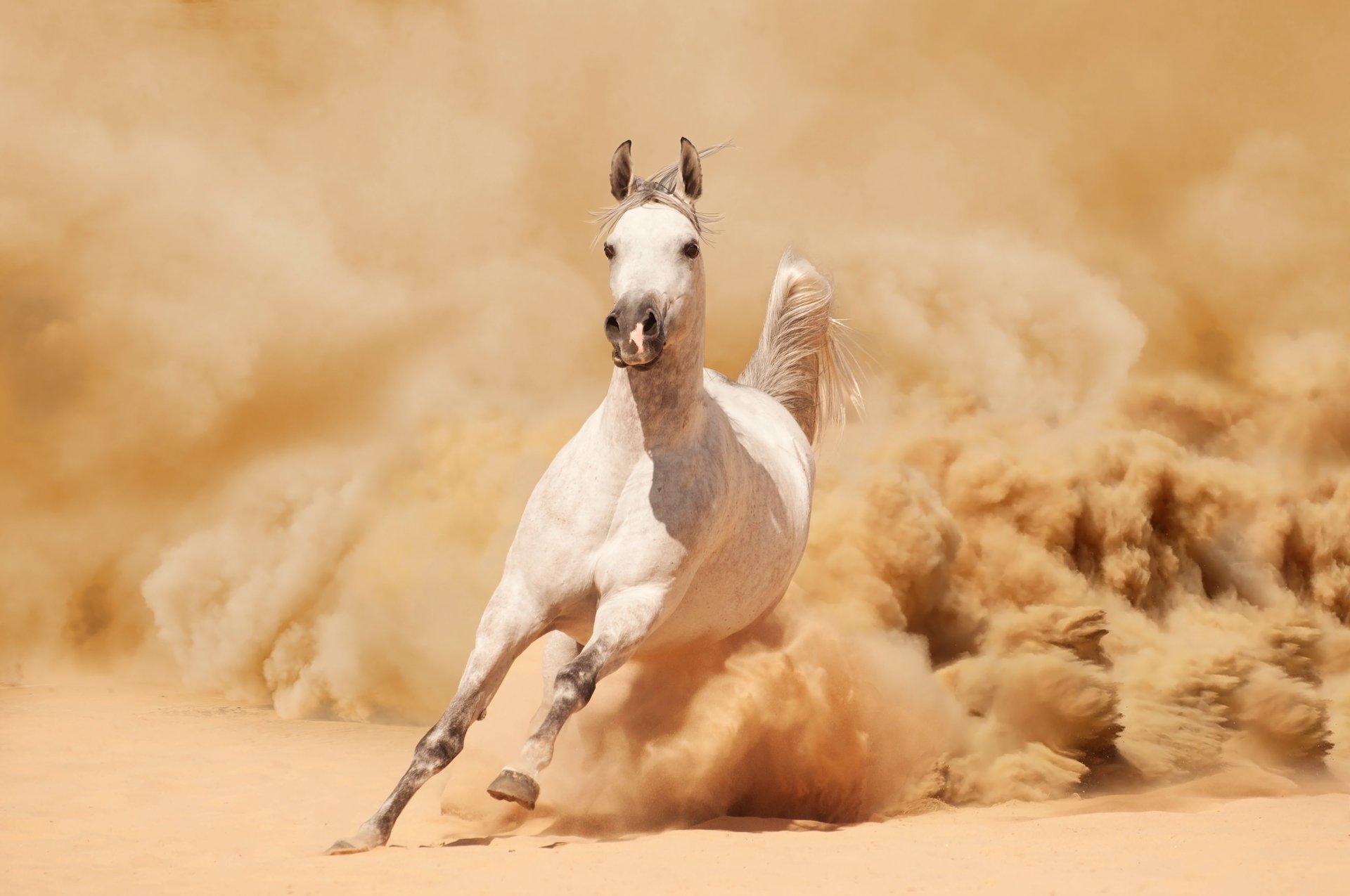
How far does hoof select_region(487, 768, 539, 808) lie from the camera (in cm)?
413

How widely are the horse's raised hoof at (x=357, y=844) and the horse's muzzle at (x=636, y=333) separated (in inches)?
72.0

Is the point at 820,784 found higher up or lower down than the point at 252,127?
lower down

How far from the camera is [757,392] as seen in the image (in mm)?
7012

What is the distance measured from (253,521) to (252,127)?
393cm

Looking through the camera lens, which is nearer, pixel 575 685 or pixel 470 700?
pixel 575 685

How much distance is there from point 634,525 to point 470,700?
88cm

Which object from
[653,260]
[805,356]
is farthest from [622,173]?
[805,356]

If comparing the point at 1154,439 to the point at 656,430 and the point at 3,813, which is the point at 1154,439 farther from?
the point at 3,813

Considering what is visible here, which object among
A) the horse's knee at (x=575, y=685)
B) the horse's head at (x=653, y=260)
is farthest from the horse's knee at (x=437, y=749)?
the horse's head at (x=653, y=260)

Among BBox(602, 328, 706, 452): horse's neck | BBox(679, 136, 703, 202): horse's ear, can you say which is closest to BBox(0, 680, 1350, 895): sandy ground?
BBox(602, 328, 706, 452): horse's neck

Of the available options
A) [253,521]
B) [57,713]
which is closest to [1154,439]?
[253,521]

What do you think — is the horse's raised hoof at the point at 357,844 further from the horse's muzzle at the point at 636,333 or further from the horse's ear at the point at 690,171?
the horse's ear at the point at 690,171

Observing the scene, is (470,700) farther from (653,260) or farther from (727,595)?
(653,260)

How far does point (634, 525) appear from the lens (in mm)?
4797
